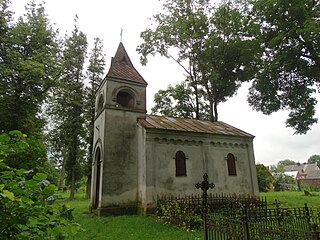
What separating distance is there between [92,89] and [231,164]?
17.8 meters

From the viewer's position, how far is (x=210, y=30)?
23062mm

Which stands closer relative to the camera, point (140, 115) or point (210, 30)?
point (140, 115)

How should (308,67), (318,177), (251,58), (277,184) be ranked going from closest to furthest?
(308,67) < (251,58) < (277,184) < (318,177)

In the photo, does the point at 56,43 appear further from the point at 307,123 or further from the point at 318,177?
the point at 318,177

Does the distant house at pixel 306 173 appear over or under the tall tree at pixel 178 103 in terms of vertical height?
under

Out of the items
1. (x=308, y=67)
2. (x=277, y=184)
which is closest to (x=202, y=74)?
(x=308, y=67)

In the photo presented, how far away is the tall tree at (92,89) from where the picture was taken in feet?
81.9

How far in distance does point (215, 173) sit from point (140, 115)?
20.6 feet

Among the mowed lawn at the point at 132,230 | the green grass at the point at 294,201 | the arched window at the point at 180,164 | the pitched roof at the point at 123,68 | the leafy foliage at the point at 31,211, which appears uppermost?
the pitched roof at the point at 123,68

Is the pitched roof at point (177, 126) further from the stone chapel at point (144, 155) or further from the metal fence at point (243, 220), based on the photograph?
the metal fence at point (243, 220)

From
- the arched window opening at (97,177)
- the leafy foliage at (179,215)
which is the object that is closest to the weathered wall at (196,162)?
the leafy foliage at (179,215)

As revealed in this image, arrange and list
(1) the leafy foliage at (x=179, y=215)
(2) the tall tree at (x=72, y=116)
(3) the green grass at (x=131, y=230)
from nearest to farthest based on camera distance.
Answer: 1. (3) the green grass at (x=131, y=230)
2. (1) the leafy foliage at (x=179, y=215)
3. (2) the tall tree at (x=72, y=116)

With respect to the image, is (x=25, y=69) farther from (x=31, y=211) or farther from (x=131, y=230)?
(x=31, y=211)

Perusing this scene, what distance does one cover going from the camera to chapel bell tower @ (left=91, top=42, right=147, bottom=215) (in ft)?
42.2
